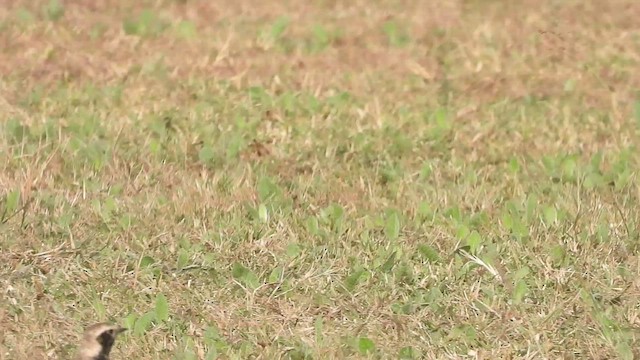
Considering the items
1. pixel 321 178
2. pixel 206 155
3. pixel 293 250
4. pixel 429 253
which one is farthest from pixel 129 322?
pixel 206 155

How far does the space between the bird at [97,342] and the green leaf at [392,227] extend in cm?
172

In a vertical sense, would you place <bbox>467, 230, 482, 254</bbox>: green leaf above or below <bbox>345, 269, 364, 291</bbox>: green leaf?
below

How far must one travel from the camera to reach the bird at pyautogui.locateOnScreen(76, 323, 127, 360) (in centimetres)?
486

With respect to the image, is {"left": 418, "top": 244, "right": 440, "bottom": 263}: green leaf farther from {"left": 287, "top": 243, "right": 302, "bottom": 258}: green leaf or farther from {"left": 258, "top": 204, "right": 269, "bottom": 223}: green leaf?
{"left": 258, "top": 204, "right": 269, "bottom": 223}: green leaf

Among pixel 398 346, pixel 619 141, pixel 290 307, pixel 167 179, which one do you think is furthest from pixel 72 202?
pixel 619 141

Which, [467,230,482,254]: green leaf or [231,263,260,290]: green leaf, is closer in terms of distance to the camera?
[231,263,260,290]: green leaf

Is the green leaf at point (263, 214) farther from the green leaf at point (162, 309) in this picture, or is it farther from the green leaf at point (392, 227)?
the green leaf at point (162, 309)

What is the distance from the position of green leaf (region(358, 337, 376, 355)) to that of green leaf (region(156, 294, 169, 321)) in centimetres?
80

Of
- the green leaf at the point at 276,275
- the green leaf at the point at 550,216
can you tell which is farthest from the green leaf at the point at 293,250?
the green leaf at the point at 550,216

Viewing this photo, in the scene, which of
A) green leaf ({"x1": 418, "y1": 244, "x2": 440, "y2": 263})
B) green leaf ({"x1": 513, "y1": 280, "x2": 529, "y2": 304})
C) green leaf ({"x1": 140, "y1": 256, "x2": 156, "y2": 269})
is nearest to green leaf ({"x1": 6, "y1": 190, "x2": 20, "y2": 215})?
green leaf ({"x1": 140, "y1": 256, "x2": 156, "y2": 269})

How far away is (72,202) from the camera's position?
6477 millimetres

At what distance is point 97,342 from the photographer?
4879mm

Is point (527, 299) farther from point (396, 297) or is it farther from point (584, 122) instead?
point (584, 122)

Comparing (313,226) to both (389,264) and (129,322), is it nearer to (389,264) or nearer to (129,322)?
(389,264)
